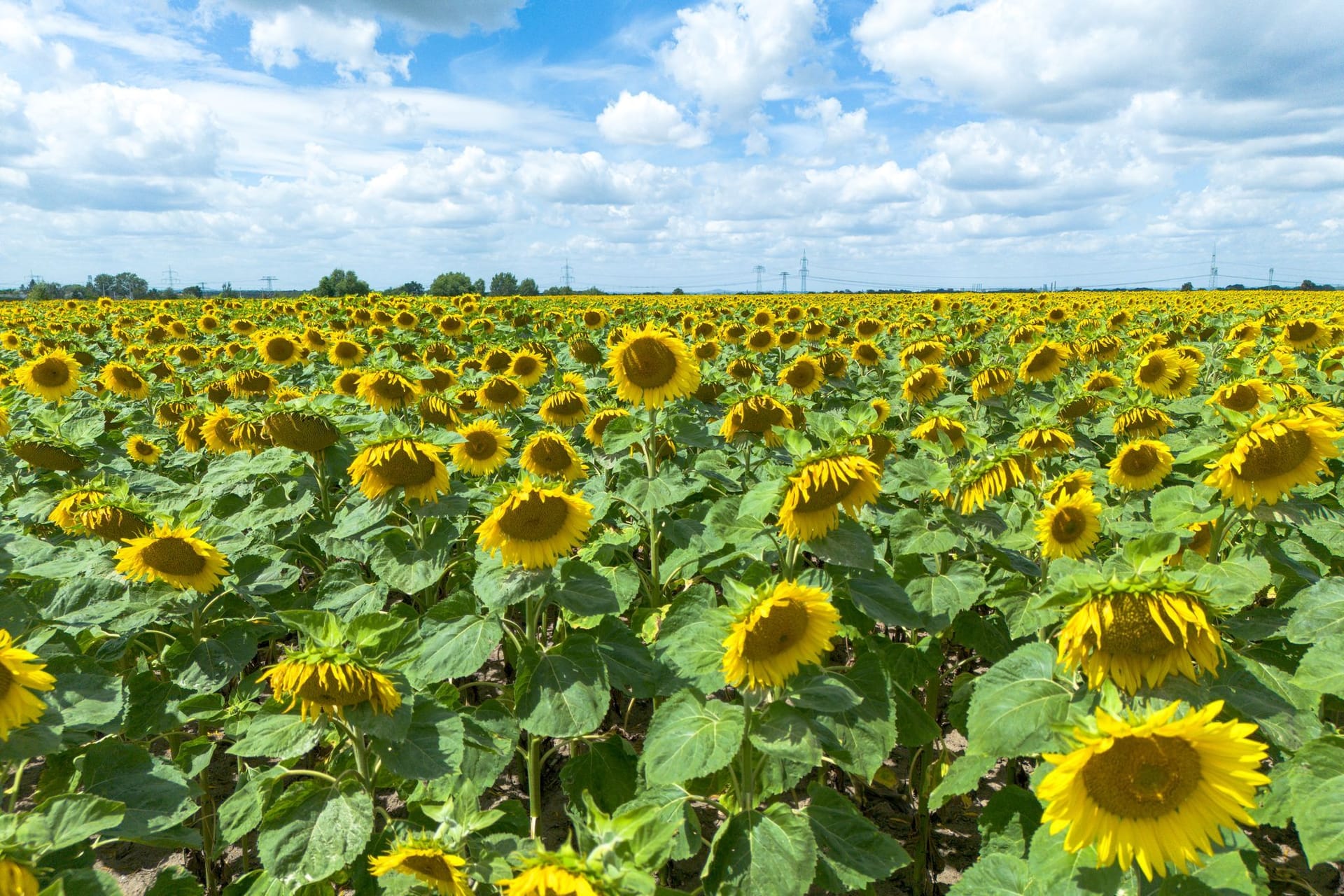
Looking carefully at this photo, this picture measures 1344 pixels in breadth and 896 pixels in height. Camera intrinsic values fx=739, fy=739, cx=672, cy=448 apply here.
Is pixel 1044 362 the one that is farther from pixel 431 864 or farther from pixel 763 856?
pixel 431 864

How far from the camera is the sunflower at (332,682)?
2.13 meters

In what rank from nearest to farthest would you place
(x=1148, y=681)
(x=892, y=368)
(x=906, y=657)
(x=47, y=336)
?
(x=1148, y=681)
(x=906, y=657)
(x=892, y=368)
(x=47, y=336)

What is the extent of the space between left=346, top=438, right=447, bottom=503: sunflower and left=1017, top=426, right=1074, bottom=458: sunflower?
3.29 m

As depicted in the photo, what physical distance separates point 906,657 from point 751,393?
162 cm

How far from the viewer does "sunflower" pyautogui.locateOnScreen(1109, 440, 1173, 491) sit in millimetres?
4230

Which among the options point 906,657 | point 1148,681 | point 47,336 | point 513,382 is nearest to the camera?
point 1148,681

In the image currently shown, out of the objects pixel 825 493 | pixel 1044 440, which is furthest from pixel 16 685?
pixel 1044 440

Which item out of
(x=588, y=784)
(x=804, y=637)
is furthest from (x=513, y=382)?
(x=804, y=637)

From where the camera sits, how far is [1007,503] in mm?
3877

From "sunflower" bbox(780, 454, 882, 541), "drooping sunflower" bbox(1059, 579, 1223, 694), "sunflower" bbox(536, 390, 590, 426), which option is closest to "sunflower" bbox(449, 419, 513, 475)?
"sunflower" bbox(536, 390, 590, 426)

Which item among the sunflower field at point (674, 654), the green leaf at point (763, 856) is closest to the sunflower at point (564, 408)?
the sunflower field at point (674, 654)

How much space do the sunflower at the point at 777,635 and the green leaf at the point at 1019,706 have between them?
0.47 meters

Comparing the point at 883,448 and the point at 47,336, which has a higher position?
the point at 47,336

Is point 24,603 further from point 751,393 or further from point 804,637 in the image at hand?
point 751,393
